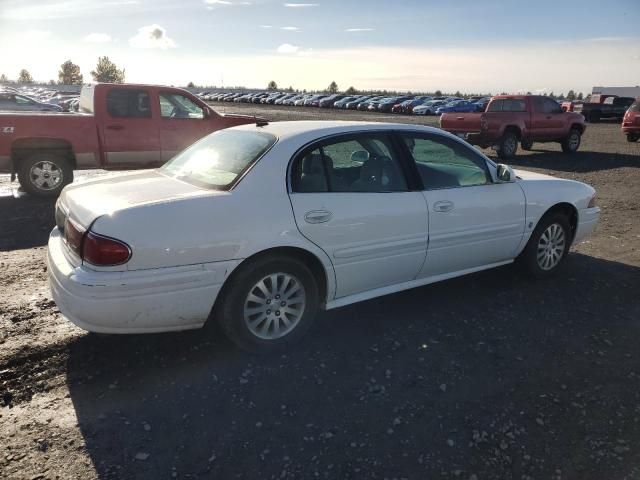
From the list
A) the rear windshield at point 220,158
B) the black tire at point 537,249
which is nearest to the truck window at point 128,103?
the rear windshield at point 220,158

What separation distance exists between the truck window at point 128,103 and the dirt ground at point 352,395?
5272 mm

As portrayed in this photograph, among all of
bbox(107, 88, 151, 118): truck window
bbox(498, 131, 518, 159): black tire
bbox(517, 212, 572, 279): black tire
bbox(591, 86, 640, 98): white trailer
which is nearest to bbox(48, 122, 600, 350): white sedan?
bbox(517, 212, 572, 279): black tire

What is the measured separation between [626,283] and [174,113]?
8106 mm

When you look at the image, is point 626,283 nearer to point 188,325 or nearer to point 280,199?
point 280,199

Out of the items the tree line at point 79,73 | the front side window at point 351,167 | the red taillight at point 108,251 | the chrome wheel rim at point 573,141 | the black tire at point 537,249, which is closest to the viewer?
the red taillight at point 108,251

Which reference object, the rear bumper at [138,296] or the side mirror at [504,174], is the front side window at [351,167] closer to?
the rear bumper at [138,296]

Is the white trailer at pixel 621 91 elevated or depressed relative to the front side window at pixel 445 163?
elevated

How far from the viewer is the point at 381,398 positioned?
3.17 metres

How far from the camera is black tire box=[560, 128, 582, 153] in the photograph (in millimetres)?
16773

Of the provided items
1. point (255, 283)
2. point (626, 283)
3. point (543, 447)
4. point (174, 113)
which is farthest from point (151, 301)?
point (174, 113)

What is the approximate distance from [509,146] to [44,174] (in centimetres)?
1242

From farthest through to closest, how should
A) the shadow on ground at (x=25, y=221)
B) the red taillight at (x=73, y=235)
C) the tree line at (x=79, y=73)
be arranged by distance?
the tree line at (x=79, y=73)
the shadow on ground at (x=25, y=221)
the red taillight at (x=73, y=235)

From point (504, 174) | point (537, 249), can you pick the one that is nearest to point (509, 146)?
point (537, 249)

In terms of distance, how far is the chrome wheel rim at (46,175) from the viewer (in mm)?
8375
